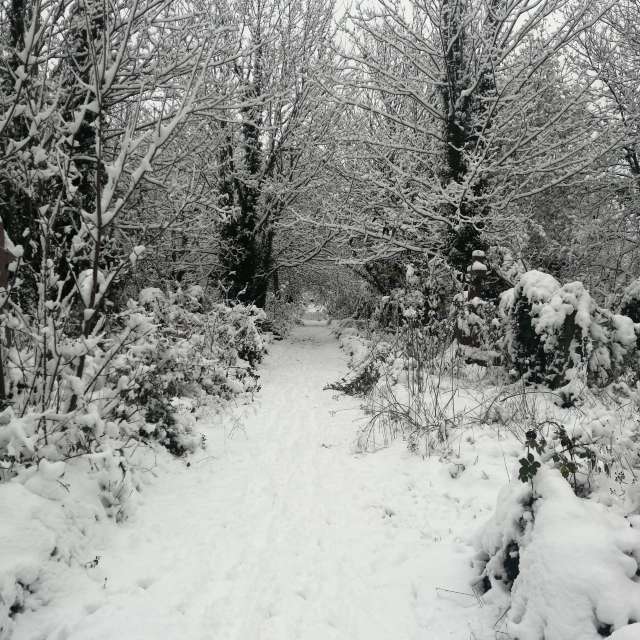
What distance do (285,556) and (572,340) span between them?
4.31m

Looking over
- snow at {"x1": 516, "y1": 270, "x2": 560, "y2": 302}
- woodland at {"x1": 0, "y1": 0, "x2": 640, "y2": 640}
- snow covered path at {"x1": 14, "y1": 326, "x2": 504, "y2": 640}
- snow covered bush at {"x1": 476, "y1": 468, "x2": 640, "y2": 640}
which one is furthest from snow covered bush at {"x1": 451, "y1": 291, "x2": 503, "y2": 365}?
snow covered bush at {"x1": 476, "y1": 468, "x2": 640, "y2": 640}

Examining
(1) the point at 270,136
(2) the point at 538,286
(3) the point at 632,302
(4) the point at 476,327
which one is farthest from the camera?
(1) the point at 270,136

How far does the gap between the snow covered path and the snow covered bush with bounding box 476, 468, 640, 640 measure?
343 millimetres

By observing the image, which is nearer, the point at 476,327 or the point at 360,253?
the point at 476,327

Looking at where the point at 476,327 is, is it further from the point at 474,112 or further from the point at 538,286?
the point at 474,112

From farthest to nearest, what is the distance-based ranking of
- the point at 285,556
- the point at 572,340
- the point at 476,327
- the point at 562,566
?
the point at 476,327
the point at 572,340
the point at 285,556
the point at 562,566

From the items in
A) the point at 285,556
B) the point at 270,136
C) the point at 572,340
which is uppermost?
the point at 270,136

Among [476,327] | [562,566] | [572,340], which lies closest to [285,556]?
[562,566]

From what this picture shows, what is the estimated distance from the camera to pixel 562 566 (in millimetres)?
1982

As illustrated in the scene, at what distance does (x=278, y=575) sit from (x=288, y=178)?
38.4 feet

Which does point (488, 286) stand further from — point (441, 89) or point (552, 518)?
point (552, 518)

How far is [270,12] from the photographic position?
488 inches

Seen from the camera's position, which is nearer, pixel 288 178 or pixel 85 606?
pixel 85 606

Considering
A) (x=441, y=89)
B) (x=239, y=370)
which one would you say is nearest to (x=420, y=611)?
(x=239, y=370)
